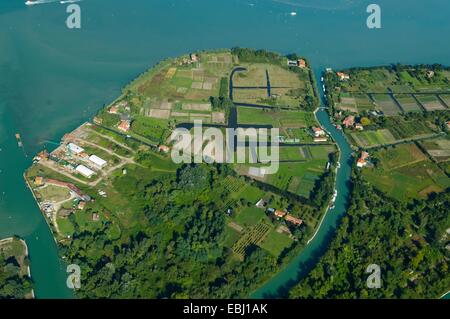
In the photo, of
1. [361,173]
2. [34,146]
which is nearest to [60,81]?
[34,146]

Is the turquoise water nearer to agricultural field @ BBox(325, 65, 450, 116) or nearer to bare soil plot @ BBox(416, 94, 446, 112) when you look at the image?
agricultural field @ BBox(325, 65, 450, 116)

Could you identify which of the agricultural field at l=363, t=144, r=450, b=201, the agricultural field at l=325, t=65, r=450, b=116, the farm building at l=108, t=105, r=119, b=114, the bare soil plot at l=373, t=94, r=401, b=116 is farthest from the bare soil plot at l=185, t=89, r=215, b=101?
the bare soil plot at l=373, t=94, r=401, b=116

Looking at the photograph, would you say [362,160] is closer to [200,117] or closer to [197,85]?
[200,117]

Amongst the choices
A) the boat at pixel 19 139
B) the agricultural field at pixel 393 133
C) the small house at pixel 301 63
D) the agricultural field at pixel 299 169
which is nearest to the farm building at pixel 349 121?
the agricultural field at pixel 393 133

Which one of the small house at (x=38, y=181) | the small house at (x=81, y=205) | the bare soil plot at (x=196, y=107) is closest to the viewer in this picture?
the small house at (x=81, y=205)

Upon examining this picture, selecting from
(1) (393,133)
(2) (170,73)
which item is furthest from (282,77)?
(1) (393,133)

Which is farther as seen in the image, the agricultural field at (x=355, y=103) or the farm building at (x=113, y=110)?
the agricultural field at (x=355, y=103)

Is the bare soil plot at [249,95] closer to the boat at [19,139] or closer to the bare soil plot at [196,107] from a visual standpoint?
the bare soil plot at [196,107]
